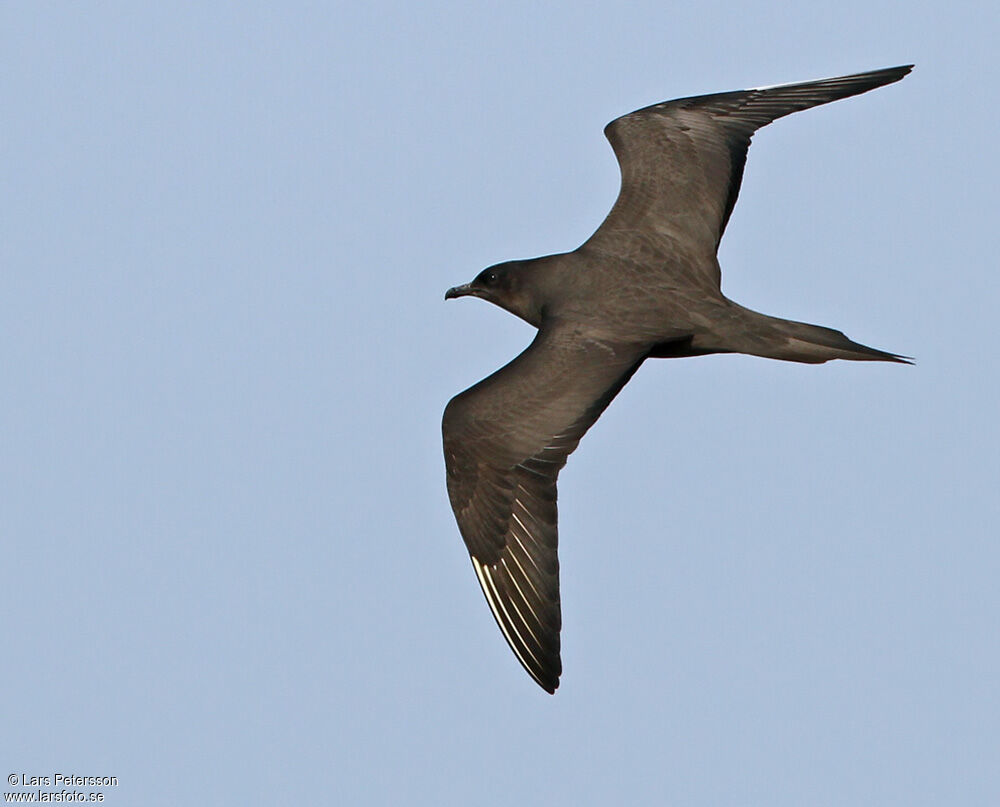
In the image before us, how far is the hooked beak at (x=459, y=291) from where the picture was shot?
40.5ft

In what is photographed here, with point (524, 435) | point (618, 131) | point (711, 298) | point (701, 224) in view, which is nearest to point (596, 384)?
point (524, 435)

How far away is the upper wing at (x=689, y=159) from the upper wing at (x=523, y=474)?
1606 millimetres

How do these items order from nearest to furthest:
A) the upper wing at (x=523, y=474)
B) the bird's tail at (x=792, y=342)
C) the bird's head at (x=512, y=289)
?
the upper wing at (x=523, y=474), the bird's tail at (x=792, y=342), the bird's head at (x=512, y=289)

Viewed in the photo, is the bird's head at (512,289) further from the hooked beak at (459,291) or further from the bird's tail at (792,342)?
the bird's tail at (792,342)

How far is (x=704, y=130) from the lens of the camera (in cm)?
1242

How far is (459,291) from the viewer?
12.4 meters

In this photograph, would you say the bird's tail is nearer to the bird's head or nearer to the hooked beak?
the bird's head

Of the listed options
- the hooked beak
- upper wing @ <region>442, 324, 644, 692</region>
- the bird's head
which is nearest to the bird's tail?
upper wing @ <region>442, 324, 644, 692</region>

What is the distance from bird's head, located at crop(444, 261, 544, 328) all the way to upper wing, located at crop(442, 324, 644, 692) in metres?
1.27

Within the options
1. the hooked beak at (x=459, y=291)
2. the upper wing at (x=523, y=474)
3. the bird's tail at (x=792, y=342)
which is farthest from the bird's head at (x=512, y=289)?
the bird's tail at (x=792, y=342)

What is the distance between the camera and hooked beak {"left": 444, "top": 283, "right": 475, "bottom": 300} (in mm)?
12336

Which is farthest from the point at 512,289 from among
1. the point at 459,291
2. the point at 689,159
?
the point at 689,159

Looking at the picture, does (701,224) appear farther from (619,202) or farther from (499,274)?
(499,274)

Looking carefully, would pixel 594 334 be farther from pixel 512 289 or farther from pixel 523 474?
pixel 512 289
